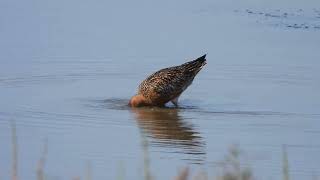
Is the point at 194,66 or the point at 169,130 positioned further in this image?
the point at 194,66

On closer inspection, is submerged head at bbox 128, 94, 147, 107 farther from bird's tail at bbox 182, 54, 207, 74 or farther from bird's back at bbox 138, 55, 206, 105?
bird's tail at bbox 182, 54, 207, 74

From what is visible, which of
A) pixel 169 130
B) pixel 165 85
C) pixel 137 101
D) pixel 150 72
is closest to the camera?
pixel 169 130

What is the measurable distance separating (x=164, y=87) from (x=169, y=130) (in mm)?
1659

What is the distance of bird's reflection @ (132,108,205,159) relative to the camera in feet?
33.7

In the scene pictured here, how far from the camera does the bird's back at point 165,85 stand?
1283 centimetres

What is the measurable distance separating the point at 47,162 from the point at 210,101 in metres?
4.05

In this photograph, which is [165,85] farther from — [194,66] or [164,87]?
[194,66]

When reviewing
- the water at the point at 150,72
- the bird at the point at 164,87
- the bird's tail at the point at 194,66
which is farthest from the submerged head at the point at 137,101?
the bird's tail at the point at 194,66

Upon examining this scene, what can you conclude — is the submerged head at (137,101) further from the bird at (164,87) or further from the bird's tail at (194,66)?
the bird's tail at (194,66)

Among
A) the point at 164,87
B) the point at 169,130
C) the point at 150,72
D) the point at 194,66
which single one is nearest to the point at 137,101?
the point at 164,87

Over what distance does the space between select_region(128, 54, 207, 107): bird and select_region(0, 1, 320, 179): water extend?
17 cm

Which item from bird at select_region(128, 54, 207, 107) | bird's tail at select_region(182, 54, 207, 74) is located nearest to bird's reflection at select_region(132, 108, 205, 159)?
bird at select_region(128, 54, 207, 107)

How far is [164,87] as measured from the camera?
1290 centimetres

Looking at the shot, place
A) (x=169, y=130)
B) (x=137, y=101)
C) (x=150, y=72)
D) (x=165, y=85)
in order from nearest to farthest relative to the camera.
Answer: (x=169, y=130) < (x=137, y=101) < (x=165, y=85) < (x=150, y=72)
